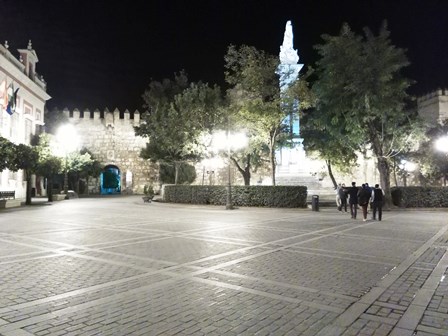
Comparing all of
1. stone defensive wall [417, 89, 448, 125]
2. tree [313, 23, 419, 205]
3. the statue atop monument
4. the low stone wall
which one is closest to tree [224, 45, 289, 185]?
tree [313, 23, 419, 205]

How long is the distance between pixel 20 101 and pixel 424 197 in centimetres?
3135

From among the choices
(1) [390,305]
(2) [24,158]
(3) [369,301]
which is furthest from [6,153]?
(1) [390,305]

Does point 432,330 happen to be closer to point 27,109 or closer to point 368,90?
point 368,90

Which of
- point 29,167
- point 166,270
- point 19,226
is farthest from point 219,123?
point 166,270

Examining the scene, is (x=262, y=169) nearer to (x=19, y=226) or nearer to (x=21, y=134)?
(x=21, y=134)

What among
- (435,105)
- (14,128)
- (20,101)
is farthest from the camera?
(435,105)

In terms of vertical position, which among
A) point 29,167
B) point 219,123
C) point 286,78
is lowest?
point 29,167

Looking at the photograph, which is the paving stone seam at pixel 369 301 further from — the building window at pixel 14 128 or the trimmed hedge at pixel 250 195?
the building window at pixel 14 128

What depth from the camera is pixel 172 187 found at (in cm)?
2748

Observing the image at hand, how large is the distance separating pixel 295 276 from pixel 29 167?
2237 centimetres

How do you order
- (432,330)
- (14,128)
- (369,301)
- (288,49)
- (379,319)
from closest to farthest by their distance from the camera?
(432,330)
(379,319)
(369,301)
(288,49)
(14,128)

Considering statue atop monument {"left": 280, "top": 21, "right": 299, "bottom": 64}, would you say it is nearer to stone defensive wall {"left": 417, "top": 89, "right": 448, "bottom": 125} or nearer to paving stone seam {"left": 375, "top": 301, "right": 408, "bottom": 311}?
stone defensive wall {"left": 417, "top": 89, "right": 448, "bottom": 125}

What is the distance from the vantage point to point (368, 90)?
72.1ft

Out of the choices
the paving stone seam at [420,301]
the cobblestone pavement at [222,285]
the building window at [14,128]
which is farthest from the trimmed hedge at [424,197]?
the building window at [14,128]
